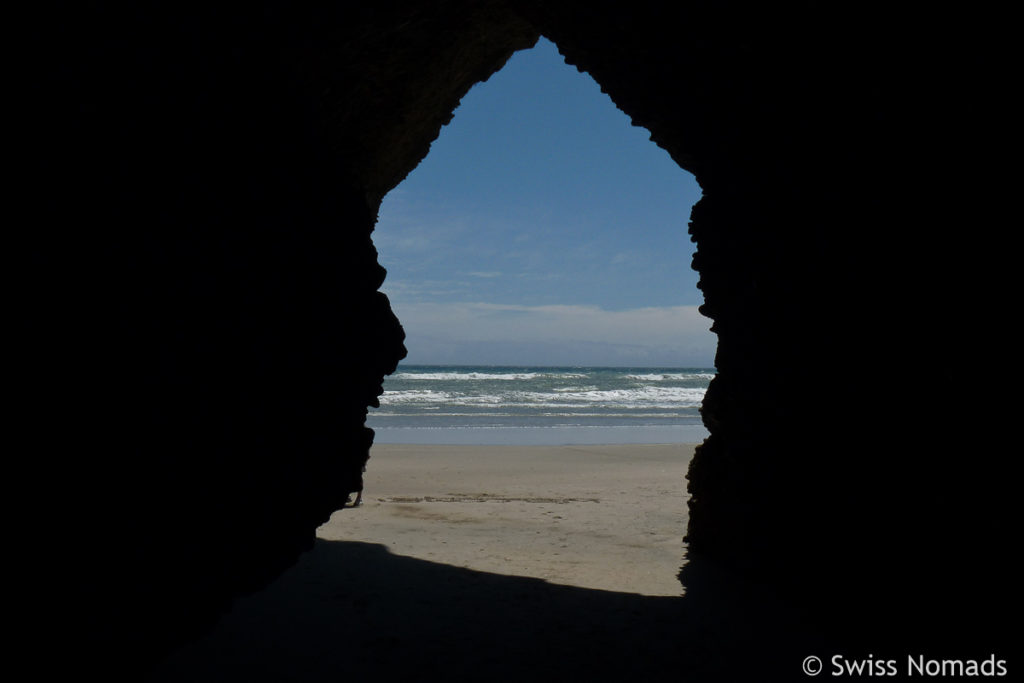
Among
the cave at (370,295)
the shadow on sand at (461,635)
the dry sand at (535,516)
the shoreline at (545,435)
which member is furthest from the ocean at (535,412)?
the cave at (370,295)

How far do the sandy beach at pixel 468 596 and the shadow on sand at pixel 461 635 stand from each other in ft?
0.05

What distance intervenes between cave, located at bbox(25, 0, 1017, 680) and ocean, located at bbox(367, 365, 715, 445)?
12.1m

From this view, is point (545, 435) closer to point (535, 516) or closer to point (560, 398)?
point (535, 516)

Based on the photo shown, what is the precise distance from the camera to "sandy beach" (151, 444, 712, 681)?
13.0 feet

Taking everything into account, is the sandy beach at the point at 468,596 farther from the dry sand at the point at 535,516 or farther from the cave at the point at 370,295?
A: the cave at the point at 370,295

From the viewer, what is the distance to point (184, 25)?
10.8ft

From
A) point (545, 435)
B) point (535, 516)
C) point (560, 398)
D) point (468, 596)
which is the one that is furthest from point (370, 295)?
point (560, 398)

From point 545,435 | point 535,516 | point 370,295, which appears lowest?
point 545,435

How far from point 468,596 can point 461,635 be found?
2.48 ft

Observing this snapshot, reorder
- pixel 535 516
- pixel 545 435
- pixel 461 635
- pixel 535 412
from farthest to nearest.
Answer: pixel 535 412, pixel 545 435, pixel 535 516, pixel 461 635

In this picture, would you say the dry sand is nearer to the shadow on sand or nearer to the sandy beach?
the sandy beach

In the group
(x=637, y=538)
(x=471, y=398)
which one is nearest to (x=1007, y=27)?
(x=637, y=538)

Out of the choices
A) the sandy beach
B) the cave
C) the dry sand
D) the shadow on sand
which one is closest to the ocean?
the dry sand

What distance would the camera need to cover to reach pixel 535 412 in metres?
25.3
